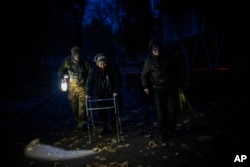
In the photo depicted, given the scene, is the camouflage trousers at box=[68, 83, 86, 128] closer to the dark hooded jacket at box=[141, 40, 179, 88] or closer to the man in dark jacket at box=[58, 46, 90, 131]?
the man in dark jacket at box=[58, 46, 90, 131]

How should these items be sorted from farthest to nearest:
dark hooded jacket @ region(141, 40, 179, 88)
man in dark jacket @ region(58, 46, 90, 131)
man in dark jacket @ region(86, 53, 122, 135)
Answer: man in dark jacket @ region(58, 46, 90, 131) → man in dark jacket @ region(86, 53, 122, 135) → dark hooded jacket @ region(141, 40, 179, 88)

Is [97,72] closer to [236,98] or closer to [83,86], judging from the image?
[83,86]

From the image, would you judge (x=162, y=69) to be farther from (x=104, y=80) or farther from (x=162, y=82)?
(x=104, y=80)

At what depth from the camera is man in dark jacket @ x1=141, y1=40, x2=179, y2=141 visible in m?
7.49

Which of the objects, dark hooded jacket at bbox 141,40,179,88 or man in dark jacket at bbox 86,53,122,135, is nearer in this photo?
dark hooded jacket at bbox 141,40,179,88

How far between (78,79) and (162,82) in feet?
8.61

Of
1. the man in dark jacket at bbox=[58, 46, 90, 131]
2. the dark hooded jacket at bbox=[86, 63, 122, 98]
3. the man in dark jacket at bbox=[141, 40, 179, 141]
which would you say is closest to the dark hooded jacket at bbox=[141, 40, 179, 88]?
the man in dark jacket at bbox=[141, 40, 179, 141]

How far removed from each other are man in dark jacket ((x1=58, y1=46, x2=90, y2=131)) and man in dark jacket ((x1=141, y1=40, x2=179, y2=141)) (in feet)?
7.01

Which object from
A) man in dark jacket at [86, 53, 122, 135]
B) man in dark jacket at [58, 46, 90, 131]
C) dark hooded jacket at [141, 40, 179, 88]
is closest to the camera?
dark hooded jacket at [141, 40, 179, 88]

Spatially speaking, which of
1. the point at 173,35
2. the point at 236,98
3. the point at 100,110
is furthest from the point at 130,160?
the point at 173,35

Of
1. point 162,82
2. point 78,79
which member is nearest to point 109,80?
point 78,79

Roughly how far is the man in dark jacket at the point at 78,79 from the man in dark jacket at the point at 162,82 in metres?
2.14

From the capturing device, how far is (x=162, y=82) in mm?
7523

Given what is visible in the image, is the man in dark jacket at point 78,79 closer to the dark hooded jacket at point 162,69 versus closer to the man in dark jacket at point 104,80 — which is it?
the man in dark jacket at point 104,80
